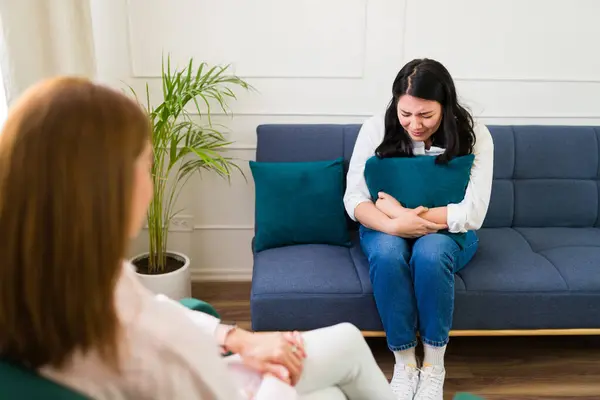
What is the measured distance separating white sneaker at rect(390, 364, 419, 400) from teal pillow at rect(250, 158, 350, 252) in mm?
597

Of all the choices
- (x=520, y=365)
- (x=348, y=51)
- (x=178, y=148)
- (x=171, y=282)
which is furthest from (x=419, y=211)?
(x=178, y=148)

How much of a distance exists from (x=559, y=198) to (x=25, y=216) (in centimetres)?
246

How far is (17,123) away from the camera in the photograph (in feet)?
2.38

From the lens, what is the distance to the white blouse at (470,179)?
217 centimetres

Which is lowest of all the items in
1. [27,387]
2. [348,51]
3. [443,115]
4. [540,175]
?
[540,175]

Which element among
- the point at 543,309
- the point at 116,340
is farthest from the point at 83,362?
the point at 543,309

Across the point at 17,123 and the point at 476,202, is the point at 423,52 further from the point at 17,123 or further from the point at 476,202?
the point at 17,123

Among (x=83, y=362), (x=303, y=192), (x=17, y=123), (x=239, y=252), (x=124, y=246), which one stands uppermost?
(x=17, y=123)

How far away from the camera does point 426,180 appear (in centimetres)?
220

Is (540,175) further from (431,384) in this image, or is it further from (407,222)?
(431,384)

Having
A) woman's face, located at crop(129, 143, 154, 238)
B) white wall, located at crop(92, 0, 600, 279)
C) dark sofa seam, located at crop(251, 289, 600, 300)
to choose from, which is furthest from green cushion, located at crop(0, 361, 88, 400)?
white wall, located at crop(92, 0, 600, 279)

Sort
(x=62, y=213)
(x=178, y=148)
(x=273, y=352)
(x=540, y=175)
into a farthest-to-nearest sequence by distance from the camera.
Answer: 1. (x=178, y=148)
2. (x=540, y=175)
3. (x=273, y=352)
4. (x=62, y=213)

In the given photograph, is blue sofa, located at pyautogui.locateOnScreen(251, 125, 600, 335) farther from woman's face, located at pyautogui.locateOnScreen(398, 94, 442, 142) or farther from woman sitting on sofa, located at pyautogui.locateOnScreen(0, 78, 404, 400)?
woman sitting on sofa, located at pyautogui.locateOnScreen(0, 78, 404, 400)

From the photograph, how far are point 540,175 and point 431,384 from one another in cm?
118
